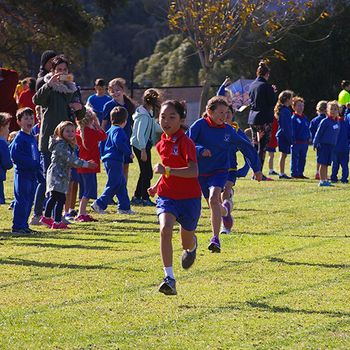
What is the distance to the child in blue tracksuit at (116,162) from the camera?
16.2 m

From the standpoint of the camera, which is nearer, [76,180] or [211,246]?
[211,246]

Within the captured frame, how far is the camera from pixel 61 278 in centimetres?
1027

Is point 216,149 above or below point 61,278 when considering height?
above

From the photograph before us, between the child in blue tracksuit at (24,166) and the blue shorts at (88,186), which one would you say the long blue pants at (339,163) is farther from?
the child in blue tracksuit at (24,166)

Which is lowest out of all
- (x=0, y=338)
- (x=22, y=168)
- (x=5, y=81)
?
(x=0, y=338)

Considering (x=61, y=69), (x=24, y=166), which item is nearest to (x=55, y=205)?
(x=24, y=166)

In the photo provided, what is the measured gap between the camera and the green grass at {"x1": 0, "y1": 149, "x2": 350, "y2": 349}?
Result: 7.75m

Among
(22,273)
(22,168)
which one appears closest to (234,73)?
(22,168)

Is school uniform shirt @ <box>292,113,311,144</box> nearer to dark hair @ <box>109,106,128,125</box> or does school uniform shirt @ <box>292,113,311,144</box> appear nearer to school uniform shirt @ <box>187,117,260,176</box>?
dark hair @ <box>109,106,128,125</box>

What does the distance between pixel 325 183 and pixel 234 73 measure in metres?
27.6

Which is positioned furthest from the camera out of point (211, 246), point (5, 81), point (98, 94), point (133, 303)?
point (98, 94)

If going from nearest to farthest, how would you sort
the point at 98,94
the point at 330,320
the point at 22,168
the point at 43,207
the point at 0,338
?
1. the point at 0,338
2. the point at 330,320
3. the point at 22,168
4. the point at 43,207
5. the point at 98,94

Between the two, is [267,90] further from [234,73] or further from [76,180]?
[234,73]

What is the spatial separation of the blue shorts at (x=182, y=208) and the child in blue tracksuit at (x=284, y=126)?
1402cm
